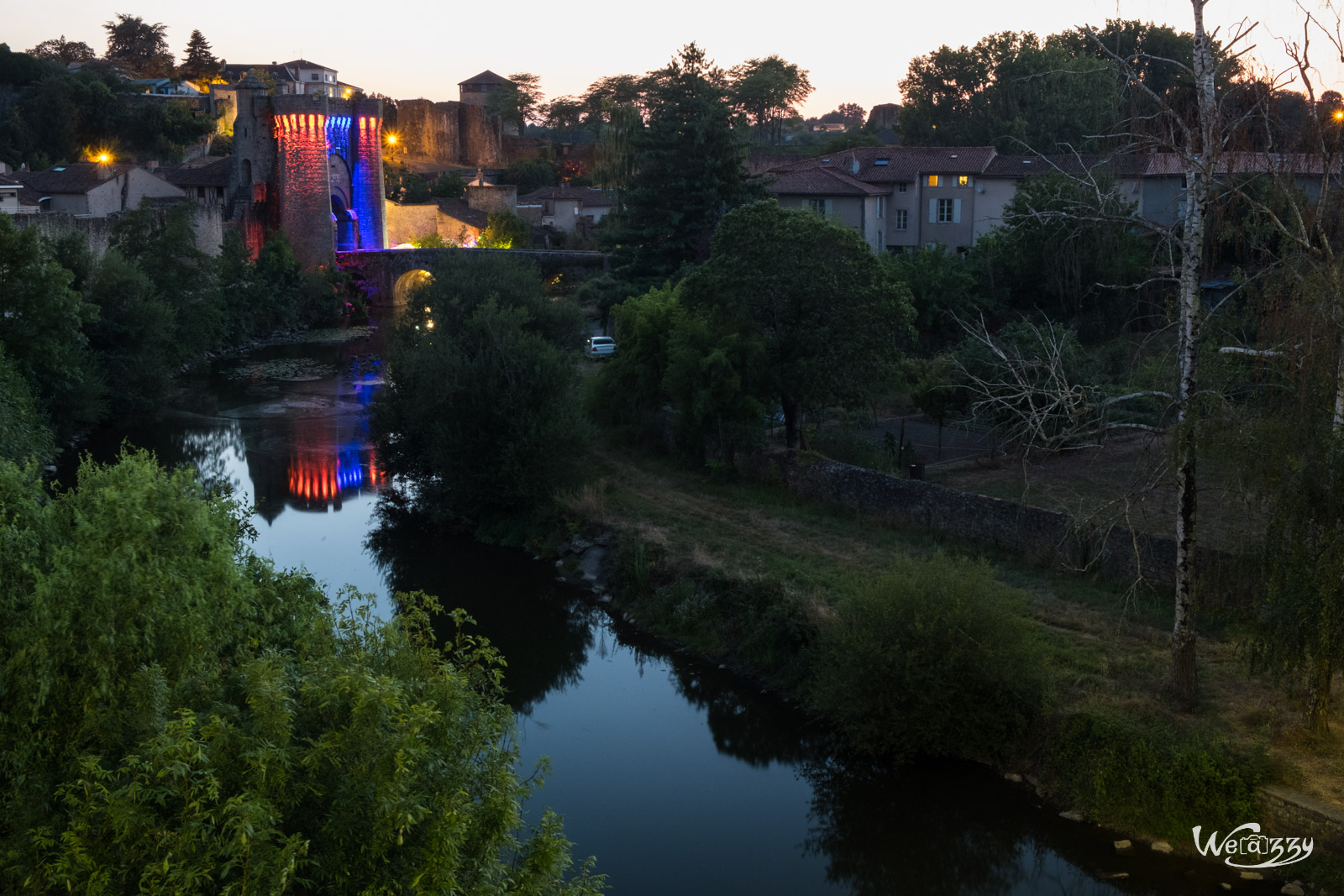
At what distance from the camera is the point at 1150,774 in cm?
1085

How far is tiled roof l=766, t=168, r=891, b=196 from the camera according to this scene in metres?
37.8

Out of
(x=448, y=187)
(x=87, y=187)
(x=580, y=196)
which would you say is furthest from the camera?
(x=448, y=187)

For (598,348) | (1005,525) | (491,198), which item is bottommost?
(1005,525)

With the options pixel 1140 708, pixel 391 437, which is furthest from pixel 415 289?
pixel 1140 708

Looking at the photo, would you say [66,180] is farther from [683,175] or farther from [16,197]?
[683,175]

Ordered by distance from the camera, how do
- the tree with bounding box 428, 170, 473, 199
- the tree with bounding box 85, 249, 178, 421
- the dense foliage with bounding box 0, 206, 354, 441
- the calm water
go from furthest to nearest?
the tree with bounding box 428, 170, 473, 199
the tree with bounding box 85, 249, 178, 421
the dense foliage with bounding box 0, 206, 354, 441
the calm water

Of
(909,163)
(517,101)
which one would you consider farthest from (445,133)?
(909,163)

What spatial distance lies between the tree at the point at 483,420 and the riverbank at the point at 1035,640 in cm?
107

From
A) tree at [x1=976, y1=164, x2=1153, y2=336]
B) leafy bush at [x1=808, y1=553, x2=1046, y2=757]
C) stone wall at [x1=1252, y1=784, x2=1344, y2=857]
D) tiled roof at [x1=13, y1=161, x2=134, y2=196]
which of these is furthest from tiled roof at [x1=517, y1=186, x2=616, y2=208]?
stone wall at [x1=1252, y1=784, x2=1344, y2=857]

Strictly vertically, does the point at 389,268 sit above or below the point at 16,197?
below

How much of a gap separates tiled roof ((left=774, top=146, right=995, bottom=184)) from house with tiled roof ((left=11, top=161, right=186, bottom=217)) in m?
25.4

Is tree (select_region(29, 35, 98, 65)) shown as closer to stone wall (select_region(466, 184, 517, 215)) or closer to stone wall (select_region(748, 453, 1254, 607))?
stone wall (select_region(466, 184, 517, 215))

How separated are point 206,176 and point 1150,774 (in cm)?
5310

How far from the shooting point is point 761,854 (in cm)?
1127
